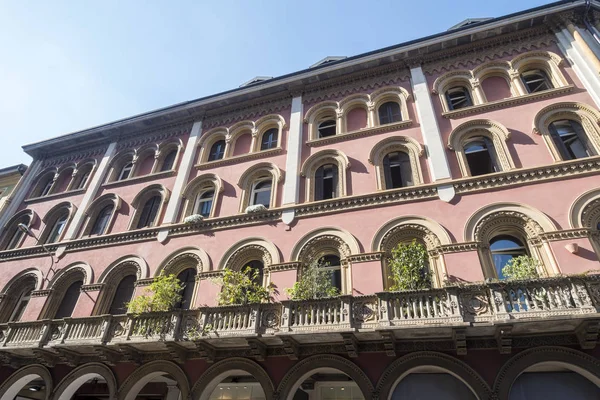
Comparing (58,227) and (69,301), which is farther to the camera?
(58,227)

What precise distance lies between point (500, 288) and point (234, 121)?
50.0ft

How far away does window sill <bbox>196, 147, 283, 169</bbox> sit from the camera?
16.8 m

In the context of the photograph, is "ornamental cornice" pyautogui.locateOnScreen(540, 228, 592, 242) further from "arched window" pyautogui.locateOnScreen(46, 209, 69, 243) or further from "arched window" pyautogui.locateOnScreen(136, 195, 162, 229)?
"arched window" pyautogui.locateOnScreen(46, 209, 69, 243)

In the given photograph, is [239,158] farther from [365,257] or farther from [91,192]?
[91,192]

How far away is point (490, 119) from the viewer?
551 inches

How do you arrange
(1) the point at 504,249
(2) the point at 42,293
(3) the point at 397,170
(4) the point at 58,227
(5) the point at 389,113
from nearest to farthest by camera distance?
(1) the point at 504,249 → (3) the point at 397,170 → (2) the point at 42,293 → (5) the point at 389,113 → (4) the point at 58,227

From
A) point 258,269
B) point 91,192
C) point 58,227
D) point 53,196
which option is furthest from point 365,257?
point 53,196

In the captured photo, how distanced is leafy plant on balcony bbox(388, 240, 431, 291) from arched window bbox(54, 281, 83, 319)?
1395 cm

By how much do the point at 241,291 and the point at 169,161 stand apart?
1099 cm

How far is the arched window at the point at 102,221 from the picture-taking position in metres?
18.1

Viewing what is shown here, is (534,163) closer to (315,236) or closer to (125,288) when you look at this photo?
(315,236)

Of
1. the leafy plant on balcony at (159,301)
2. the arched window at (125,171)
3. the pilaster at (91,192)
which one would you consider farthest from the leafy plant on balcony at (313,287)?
the arched window at (125,171)

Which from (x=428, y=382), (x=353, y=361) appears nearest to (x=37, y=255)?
(x=353, y=361)

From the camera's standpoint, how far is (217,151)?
1906cm
